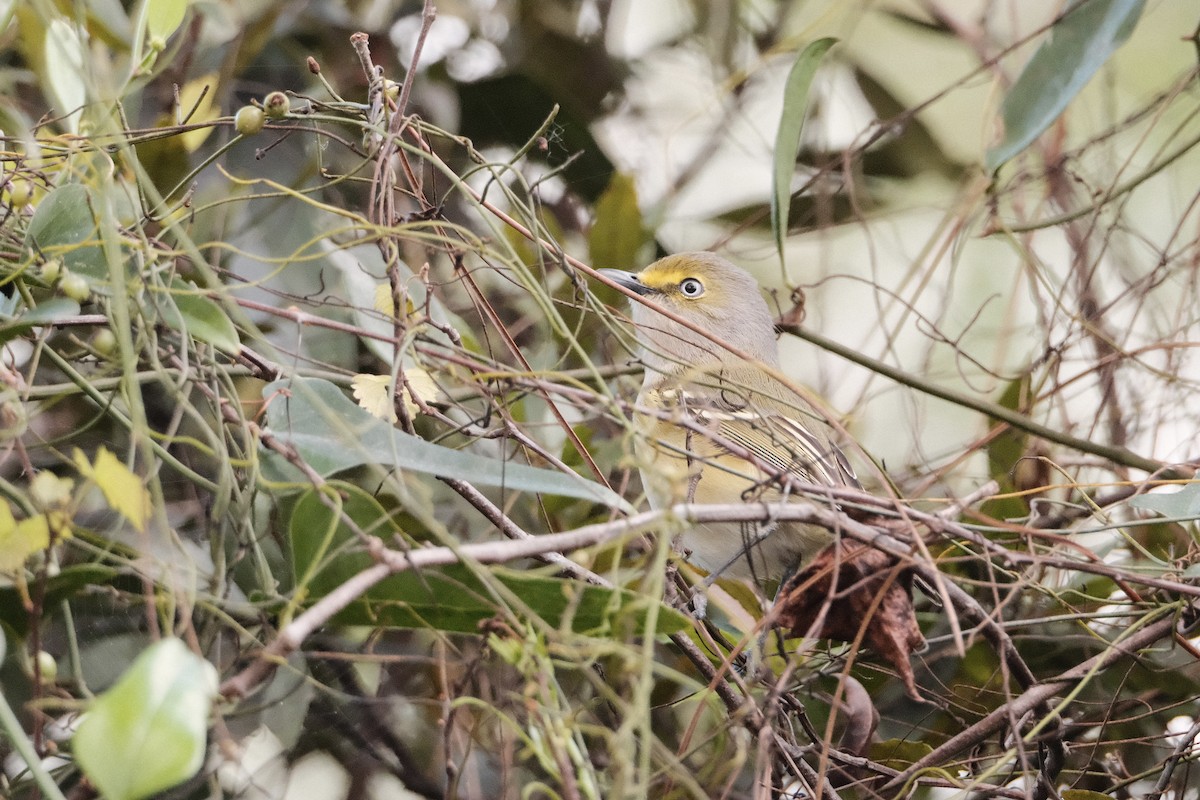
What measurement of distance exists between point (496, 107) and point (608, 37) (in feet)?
1.86

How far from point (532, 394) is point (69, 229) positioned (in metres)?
0.87

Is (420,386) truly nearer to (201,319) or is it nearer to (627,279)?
(201,319)

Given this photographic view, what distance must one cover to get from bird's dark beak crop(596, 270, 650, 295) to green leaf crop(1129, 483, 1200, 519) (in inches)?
48.0

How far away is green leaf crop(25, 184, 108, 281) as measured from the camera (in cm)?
140

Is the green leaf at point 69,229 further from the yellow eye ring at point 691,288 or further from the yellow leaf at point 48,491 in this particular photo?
the yellow eye ring at point 691,288

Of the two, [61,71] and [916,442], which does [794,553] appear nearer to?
[916,442]

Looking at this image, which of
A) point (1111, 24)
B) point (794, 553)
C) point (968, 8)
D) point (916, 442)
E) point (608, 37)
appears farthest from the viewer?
point (968, 8)

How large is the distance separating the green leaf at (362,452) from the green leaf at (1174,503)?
860 mm

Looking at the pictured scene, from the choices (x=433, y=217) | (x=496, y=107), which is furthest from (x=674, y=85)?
(x=433, y=217)

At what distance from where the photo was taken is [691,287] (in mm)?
2947

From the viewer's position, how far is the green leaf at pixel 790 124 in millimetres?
1973

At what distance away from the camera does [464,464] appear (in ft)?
4.33

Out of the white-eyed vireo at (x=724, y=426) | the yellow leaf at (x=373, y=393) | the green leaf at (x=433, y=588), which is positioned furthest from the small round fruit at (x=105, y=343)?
the white-eyed vireo at (x=724, y=426)

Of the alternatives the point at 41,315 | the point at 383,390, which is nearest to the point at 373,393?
the point at 383,390
